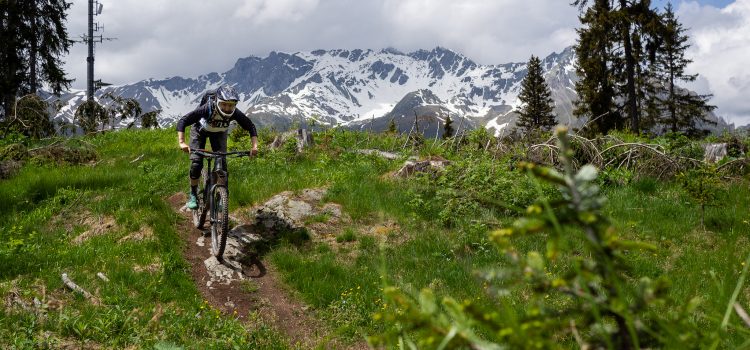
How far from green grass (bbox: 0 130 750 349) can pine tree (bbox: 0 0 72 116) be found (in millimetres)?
18445

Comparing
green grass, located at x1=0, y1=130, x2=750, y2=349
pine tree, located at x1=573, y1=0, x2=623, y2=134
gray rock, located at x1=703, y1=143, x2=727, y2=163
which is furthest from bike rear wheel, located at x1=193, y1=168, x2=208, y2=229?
pine tree, located at x1=573, y1=0, x2=623, y2=134

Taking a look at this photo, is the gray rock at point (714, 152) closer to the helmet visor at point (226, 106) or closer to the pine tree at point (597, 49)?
the pine tree at point (597, 49)

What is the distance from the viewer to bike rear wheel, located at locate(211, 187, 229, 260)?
8594 mm

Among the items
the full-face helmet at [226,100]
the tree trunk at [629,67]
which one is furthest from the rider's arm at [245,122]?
the tree trunk at [629,67]

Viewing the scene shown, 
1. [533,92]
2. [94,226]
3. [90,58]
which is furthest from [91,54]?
[533,92]

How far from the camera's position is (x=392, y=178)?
43.9 feet

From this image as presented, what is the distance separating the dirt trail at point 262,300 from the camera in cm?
670

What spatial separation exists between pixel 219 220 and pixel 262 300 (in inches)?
81.0

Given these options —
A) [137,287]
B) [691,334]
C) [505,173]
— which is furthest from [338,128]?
[691,334]

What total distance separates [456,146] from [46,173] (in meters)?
12.1

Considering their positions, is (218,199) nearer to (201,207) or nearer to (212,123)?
(201,207)

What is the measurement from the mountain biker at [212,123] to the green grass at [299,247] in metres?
1.40

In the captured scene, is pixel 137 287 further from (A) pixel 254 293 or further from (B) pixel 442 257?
(B) pixel 442 257

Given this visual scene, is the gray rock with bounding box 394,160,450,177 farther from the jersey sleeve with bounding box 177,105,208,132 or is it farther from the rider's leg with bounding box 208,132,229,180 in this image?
the jersey sleeve with bounding box 177,105,208,132
